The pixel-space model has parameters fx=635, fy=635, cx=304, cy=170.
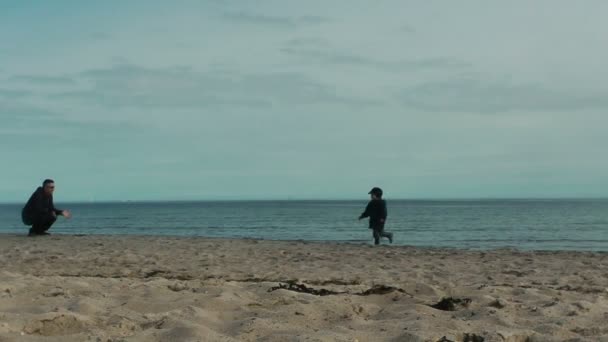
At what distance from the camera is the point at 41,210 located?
16.8 meters

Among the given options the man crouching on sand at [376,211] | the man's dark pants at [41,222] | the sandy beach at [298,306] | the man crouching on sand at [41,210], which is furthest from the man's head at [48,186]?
the man crouching on sand at [376,211]

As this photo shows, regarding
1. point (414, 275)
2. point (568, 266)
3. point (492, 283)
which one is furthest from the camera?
point (568, 266)

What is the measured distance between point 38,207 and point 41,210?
21cm

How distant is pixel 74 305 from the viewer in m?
5.53

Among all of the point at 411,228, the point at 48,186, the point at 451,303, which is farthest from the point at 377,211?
the point at 411,228

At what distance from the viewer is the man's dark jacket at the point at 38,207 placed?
16.3 meters

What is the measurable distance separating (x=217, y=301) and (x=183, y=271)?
4.55m

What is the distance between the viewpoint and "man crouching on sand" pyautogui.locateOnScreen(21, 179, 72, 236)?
16.2 m

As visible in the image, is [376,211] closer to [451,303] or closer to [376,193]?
[376,193]

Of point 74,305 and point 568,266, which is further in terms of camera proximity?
point 568,266

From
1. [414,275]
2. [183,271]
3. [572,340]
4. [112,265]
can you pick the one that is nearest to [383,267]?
[414,275]

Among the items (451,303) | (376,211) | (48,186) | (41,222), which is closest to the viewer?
(451,303)

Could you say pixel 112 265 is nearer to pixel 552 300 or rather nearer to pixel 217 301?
pixel 217 301

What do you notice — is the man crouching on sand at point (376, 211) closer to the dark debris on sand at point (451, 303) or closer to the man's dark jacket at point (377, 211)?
the man's dark jacket at point (377, 211)
